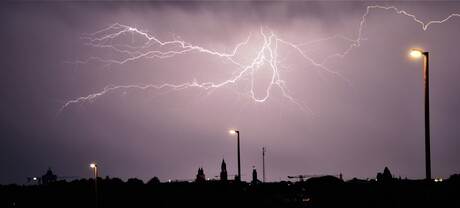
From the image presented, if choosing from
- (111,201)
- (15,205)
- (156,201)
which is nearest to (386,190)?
(156,201)

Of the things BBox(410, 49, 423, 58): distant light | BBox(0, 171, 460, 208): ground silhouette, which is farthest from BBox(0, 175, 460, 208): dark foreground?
BBox(410, 49, 423, 58): distant light

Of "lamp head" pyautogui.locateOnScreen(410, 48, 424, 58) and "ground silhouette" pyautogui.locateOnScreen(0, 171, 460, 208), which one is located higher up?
"lamp head" pyautogui.locateOnScreen(410, 48, 424, 58)

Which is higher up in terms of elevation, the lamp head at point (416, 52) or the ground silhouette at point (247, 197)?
the lamp head at point (416, 52)

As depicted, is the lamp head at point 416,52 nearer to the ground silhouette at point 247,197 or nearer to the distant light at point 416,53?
the distant light at point 416,53

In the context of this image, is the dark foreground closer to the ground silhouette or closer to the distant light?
the ground silhouette

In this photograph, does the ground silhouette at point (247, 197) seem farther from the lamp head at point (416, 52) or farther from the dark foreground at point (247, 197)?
the lamp head at point (416, 52)

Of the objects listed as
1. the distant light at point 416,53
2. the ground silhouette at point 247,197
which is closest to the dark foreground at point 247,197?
the ground silhouette at point 247,197

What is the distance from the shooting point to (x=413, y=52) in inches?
531

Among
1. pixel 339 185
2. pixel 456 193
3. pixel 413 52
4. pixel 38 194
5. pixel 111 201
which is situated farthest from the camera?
pixel 38 194

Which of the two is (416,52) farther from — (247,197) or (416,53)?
(247,197)

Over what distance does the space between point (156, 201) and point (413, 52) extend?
1468 inches

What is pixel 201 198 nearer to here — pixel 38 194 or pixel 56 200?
pixel 56 200

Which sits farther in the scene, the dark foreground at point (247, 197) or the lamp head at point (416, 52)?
the dark foreground at point (247, 197)

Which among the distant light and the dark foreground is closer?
the distant light
